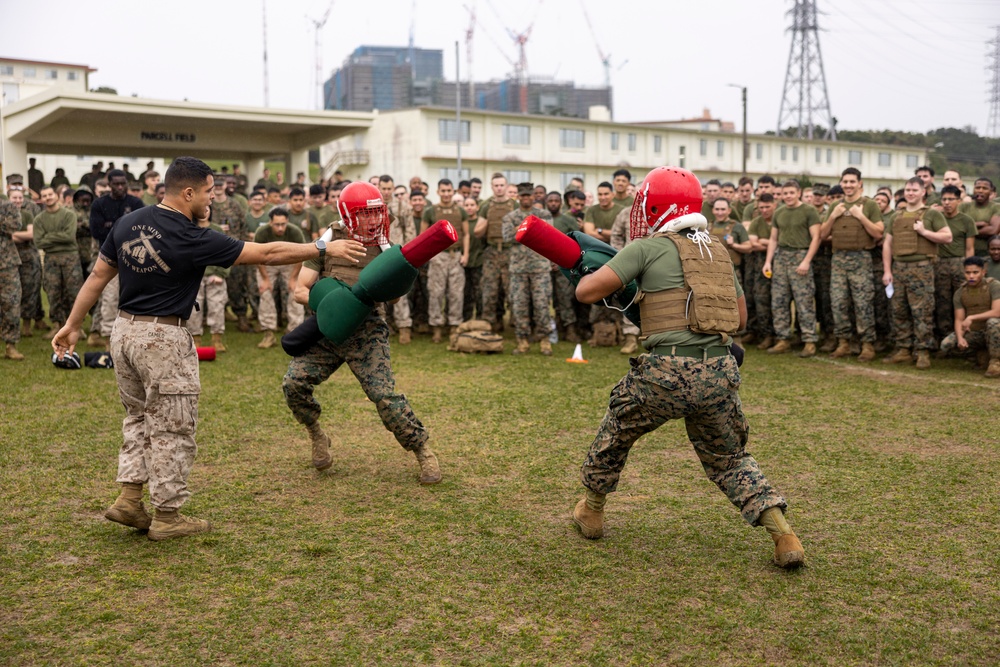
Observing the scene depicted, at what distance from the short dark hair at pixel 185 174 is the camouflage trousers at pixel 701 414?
9.03 ft

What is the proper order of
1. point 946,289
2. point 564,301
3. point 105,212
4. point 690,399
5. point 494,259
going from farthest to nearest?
point 564,301
point 494,259
point 105,212
point 946,289
point 690,399

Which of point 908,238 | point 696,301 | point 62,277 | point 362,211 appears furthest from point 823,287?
point 62,277

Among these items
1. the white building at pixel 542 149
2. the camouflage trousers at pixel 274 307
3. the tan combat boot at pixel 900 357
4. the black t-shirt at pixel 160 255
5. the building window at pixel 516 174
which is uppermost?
the white building at pixel 542 149

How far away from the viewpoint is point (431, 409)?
8.51 meters

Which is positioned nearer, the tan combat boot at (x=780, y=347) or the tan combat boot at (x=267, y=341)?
the tan combat boot at (x=780, y=347)

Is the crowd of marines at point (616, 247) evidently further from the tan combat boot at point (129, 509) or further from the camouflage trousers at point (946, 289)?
the tan combat boot at point (129, 509)

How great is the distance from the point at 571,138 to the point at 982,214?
3898 cm

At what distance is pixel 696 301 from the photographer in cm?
445

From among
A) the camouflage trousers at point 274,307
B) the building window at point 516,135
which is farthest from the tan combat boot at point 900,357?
the building window at point 516,135

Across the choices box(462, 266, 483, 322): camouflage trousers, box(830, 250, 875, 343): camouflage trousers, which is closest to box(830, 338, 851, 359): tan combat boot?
box(830, 250, 875, 343): camouflage trousers

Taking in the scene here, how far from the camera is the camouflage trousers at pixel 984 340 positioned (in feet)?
32.4

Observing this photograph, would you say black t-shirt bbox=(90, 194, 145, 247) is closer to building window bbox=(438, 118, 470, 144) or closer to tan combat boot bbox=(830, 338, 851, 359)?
tan combat boot bbox=(830, 338, 851, 359)

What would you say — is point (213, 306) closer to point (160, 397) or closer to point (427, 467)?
point (427, 467)

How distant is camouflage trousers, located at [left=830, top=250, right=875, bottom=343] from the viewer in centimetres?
1097
